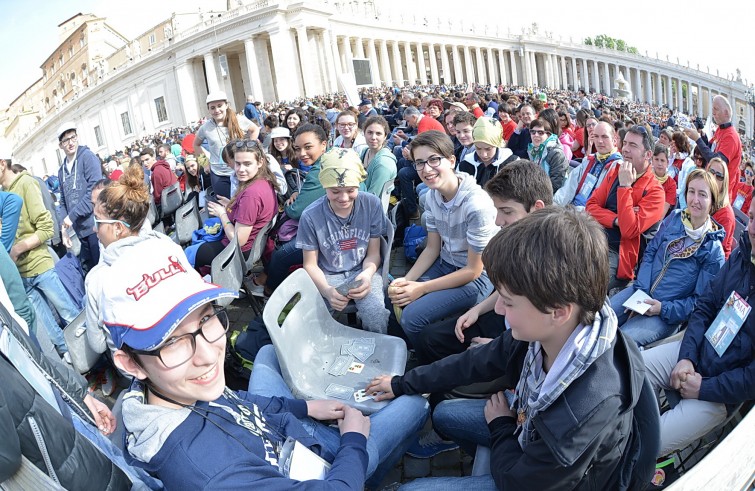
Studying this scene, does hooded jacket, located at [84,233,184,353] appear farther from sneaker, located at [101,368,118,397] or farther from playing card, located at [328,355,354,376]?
playing card, located at [328,355,354,376]

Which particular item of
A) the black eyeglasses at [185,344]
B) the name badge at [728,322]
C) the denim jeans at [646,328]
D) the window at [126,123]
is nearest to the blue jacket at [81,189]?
the black eyeglasses at [185,344]

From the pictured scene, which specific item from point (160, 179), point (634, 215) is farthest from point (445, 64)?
point (634, 215)

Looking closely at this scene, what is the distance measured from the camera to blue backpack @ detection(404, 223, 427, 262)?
16.4 feet

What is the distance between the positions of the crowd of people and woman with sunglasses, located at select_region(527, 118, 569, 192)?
12.0 inches

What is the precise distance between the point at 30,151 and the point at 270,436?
62348 millimetres

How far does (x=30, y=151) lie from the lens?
5006 centimetres

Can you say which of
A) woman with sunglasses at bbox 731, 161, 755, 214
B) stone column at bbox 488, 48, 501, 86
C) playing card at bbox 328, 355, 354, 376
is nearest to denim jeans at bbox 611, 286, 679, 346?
playing card at bbox 328, 355, 354, 376

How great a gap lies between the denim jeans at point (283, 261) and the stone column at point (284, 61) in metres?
37.0

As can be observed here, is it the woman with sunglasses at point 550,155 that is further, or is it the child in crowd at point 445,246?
the woman with sunglasses at point 550,155

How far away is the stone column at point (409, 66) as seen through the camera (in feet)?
187

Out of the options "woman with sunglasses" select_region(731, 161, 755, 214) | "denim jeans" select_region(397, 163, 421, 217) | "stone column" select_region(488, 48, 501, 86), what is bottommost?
"woman with sunglasses" select_region(731, 161, 755, 214)

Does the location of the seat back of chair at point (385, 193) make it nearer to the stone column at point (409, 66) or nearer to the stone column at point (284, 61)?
the stone column at point (284, 61)

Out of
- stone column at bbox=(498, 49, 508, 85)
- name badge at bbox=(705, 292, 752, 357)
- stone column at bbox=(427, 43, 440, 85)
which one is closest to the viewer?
name badge at bbox=(705, 292, 752, 357)

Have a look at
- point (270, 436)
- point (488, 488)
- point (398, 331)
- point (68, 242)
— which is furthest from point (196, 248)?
point (488, 488)
